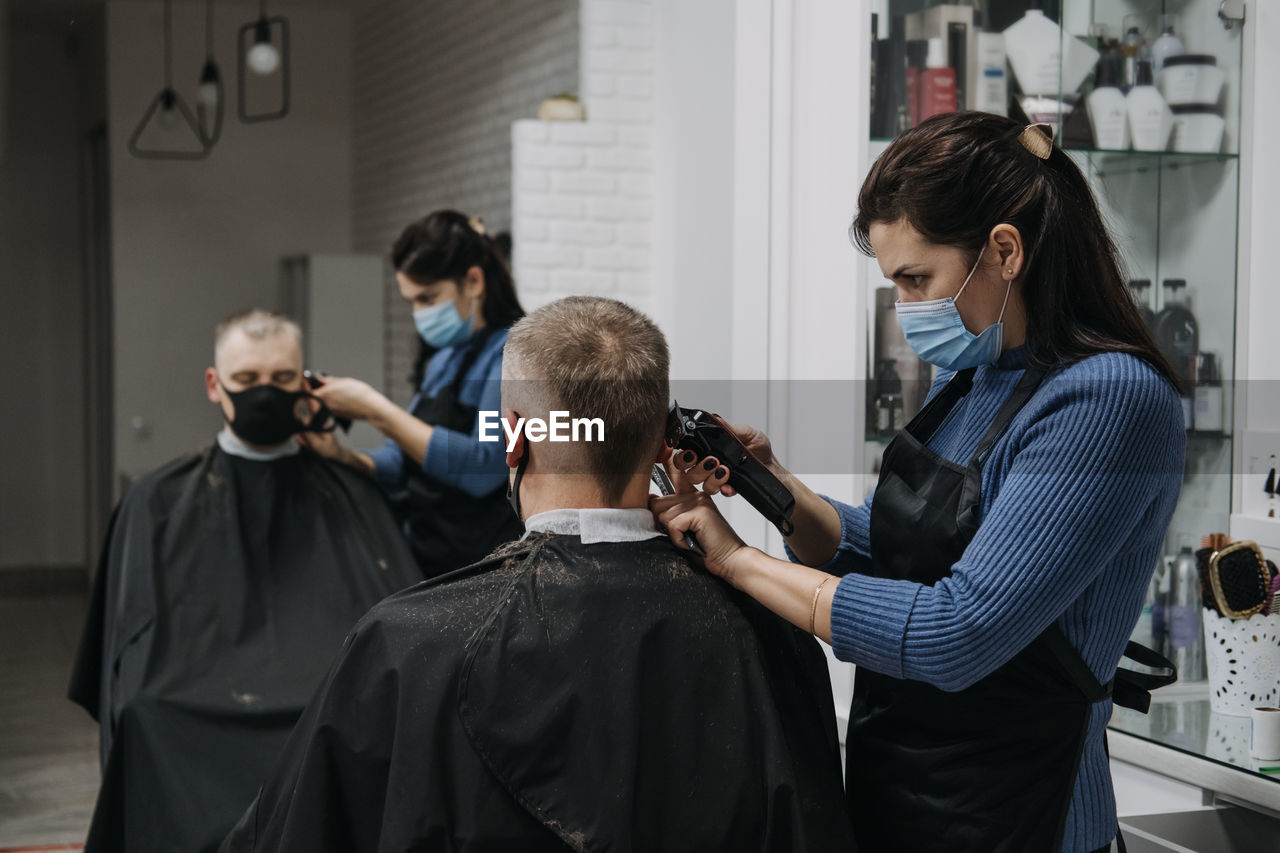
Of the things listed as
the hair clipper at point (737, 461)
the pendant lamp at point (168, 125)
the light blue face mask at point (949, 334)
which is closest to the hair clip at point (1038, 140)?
the light blue face mask at point (949, 334)

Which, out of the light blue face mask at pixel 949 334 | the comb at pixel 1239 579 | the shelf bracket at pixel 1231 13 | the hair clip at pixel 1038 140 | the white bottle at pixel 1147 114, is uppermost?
the shelf bracket at pixel 1231 13

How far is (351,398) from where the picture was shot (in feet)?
9.43

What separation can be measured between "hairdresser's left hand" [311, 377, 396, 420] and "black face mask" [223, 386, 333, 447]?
3cm

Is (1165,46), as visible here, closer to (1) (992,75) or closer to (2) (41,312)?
(1) (992,75)

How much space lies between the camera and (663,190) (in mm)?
4371

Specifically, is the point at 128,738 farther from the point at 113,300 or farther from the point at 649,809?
the point at 113,300

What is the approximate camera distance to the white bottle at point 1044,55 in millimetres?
2637

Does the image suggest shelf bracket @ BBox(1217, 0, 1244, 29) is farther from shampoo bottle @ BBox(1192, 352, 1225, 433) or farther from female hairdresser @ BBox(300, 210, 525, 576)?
female hairdresser @ BBox(300, 210, 525, 576)

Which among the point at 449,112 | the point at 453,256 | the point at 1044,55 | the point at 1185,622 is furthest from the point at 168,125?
the point at 1185,622

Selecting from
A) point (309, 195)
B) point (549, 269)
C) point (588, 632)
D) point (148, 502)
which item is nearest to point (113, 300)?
point (309, 195)

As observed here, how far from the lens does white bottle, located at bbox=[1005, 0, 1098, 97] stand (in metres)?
2.64

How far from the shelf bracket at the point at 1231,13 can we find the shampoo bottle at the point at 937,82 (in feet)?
1.80

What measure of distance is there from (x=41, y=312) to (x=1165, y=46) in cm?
633

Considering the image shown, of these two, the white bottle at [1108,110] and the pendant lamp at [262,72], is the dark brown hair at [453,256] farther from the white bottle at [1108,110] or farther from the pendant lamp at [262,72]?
the pendant lamp at [262,72]
